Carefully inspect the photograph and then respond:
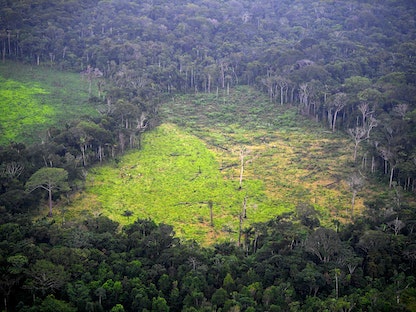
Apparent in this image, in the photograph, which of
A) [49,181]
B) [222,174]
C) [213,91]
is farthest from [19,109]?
[213,91]

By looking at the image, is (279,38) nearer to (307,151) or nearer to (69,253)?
(307,151)

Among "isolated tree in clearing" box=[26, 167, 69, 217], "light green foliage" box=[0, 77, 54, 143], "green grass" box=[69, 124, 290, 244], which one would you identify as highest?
"light green foliage" box=[0, 77, 54, 143]

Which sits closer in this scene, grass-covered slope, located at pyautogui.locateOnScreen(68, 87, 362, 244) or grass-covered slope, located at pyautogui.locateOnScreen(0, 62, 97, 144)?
grass-covered slope, located at pyautogui.locateOnScreen(68, 87, 362, 244)

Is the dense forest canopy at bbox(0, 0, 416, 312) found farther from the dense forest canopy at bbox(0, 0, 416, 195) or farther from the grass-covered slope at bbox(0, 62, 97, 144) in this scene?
the grass-covered slope at bbox(0, 62, 97, 144)

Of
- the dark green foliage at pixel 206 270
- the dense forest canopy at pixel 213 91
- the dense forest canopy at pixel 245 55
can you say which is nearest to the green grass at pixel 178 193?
the dense forest canopy at pixel 213 91

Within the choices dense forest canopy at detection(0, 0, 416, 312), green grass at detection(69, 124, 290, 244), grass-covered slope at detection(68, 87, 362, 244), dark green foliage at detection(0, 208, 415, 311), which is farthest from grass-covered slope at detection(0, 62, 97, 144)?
dark green foliage at detection(0, 208, 415, 311)
